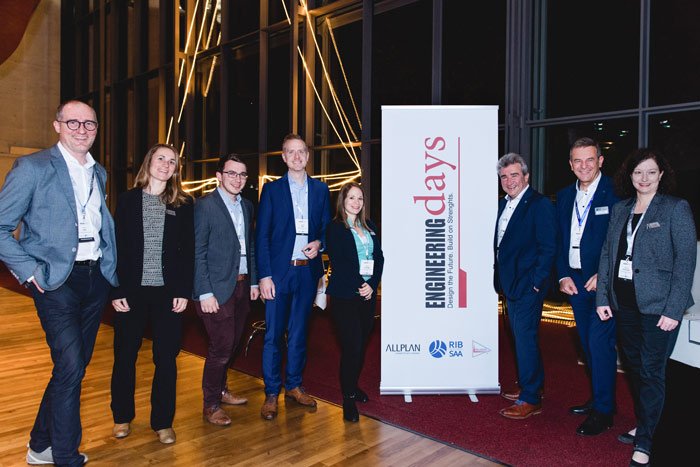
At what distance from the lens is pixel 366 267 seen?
297cm

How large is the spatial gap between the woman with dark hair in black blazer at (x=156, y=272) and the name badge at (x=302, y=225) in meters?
0.66

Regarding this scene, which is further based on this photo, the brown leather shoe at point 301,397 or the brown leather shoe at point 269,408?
the brown leather shoe at point 301,397

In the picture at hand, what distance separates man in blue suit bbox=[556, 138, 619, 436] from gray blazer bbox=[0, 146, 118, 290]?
2.57m

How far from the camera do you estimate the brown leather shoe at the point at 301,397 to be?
317 cm

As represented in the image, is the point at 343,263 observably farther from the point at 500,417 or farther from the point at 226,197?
the point at 500,417

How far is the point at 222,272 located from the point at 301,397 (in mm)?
966

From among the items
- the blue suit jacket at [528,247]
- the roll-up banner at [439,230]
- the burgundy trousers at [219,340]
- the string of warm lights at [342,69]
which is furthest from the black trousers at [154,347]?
the string of warm lights at [342,69]

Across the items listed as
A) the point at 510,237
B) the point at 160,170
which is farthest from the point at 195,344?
the point at 510,237

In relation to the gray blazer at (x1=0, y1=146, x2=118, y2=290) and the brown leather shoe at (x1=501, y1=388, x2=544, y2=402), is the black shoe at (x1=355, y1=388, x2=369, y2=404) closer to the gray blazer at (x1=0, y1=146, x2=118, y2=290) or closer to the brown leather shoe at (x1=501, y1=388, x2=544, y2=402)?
the brown leather shoe at (x1=501, y1=388, x2=544, y2=402)

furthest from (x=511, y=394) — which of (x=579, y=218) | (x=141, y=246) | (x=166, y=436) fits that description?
(x=141, y=246)

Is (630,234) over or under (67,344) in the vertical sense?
over

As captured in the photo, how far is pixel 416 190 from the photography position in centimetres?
331

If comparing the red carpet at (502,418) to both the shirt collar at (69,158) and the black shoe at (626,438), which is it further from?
the shirt collar at (69,158)

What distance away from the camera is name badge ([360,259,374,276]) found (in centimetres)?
297
